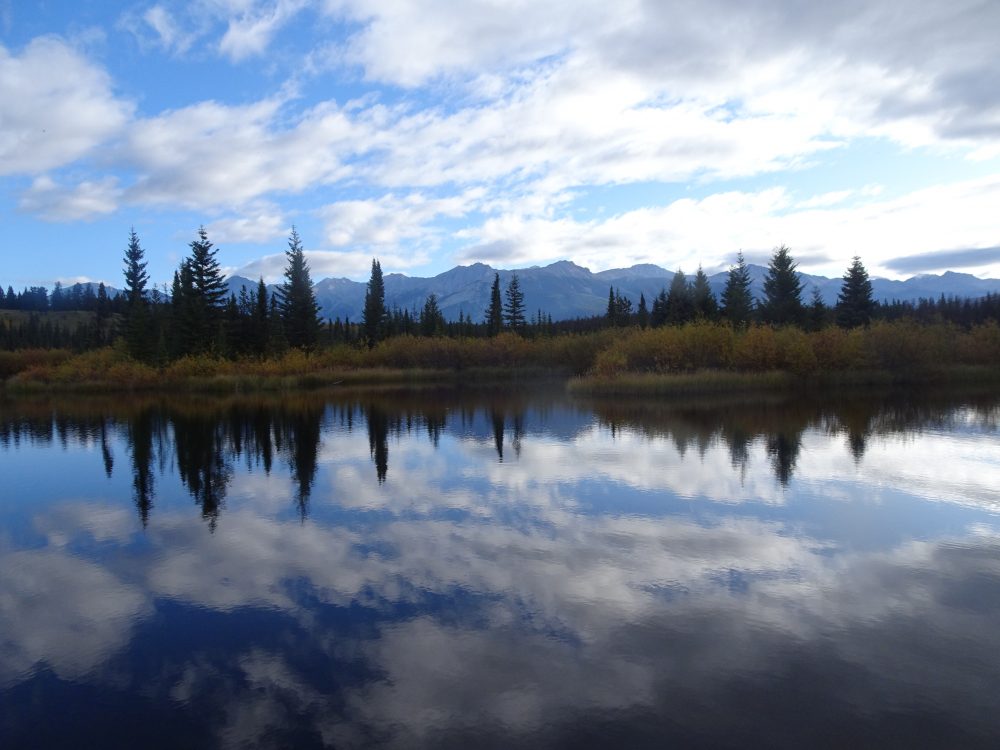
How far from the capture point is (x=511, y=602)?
31.9ft

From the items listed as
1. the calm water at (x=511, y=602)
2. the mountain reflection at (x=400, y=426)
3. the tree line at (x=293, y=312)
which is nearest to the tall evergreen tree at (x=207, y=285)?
the tree line at (x=293, y=312)

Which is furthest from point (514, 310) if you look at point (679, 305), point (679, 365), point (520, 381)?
point (679, 365)

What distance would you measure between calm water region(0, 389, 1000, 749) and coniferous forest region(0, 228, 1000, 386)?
28.5 meters

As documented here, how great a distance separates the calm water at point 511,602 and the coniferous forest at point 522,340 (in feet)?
93.6

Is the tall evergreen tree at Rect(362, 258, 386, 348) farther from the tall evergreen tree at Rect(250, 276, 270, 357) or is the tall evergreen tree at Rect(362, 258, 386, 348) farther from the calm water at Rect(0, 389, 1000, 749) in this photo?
the calm water at Rect(0, 389, 1000, 749)

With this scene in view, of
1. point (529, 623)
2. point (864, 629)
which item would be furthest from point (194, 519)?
point (864, 629)

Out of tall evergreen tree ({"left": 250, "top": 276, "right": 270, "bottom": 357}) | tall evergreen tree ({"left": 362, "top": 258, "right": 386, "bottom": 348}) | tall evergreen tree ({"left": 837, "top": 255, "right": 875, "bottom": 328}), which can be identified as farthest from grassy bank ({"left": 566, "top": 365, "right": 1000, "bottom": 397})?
tall evergreen tree ({"left": 362, "top": 258, "right": 386, "bottom": 348})

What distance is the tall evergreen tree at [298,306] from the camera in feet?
246

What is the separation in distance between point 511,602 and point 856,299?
7690cm

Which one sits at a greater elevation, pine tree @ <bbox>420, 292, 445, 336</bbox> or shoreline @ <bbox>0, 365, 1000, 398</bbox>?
pine tree @ <bbox>420, 292, 445, 336</bbox>

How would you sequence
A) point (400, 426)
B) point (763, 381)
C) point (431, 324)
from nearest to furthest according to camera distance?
point (400, 426) → point (763, 381) → point (431, 324)

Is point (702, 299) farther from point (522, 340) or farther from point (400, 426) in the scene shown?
point (400, 426)

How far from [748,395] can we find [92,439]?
3808cm

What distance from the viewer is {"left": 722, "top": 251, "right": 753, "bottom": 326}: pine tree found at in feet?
253
